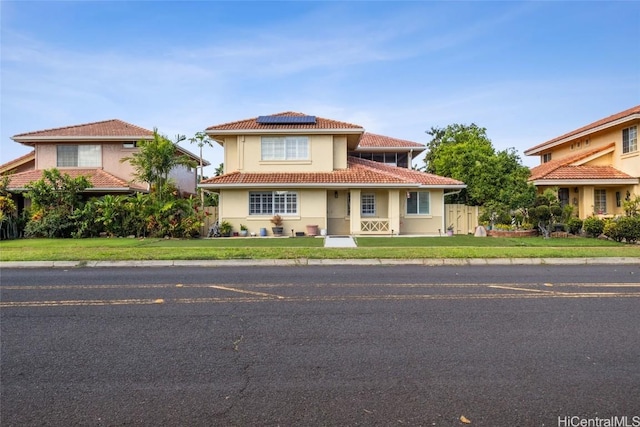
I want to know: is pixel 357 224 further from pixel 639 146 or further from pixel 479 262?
pixel 639 146

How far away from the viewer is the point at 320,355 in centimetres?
489

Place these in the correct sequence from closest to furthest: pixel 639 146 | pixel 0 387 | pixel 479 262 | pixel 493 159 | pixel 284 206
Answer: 1. pixel 0 387
2. pixel 479 262
3. pixel 639 146
4. pixel 284 206
5. pixel 493 159

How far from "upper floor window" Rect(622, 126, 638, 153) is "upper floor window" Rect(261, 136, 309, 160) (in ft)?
55.9

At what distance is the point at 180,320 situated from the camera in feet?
21.0

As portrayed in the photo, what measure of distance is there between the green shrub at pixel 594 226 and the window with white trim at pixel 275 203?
14198mm

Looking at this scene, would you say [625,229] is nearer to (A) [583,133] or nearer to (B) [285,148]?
(A) [583,133]

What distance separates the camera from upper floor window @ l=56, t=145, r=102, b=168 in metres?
28.0

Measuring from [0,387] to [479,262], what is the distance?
1171 cm

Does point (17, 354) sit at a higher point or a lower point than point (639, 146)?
lower

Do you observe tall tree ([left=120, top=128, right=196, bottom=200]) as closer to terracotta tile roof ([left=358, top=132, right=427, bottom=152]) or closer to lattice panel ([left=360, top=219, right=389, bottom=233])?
lattice panel ([left=360, top=219, right=389, bottom=233])

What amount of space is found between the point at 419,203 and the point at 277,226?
835 centimetres

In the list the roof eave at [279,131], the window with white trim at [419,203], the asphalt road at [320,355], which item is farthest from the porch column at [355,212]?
the asphalt road at [320,355]

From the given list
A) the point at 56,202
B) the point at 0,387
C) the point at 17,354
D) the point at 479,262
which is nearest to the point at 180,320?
the point at 17,354

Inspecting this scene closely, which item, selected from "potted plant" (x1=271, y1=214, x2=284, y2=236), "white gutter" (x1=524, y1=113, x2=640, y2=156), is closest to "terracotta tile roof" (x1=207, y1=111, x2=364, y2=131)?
"potted plant" (x1=271, y1=214, x2=284, y2=236)
